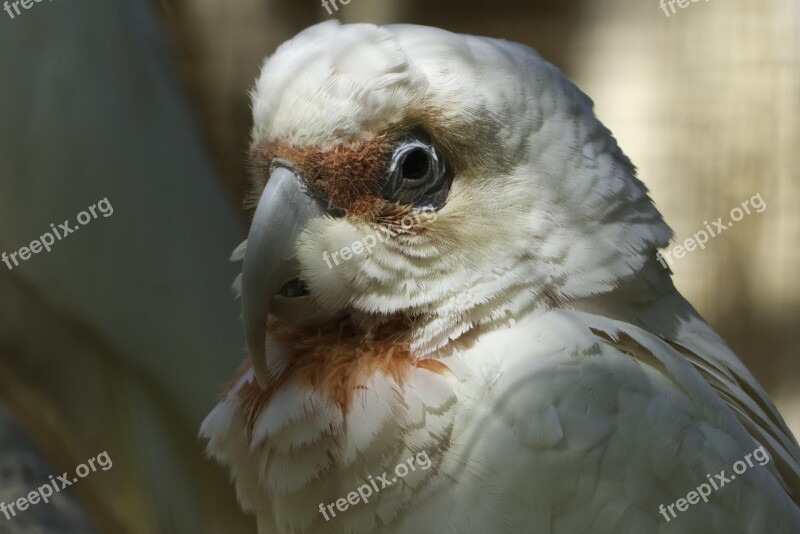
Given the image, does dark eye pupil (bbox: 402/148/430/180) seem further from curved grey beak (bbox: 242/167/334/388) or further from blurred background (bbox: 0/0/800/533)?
blurred background (bbox: 0/0/800/533)

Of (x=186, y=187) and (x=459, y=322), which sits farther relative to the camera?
(x=186, y=187)

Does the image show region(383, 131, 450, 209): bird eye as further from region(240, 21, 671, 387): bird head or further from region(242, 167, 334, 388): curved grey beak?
region(242, 167, 334, 388): curved grey beak

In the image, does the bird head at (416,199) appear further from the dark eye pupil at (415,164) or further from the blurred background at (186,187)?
the blurred background at (186,187)

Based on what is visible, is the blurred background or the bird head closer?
the bird head

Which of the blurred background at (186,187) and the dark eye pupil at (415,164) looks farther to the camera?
the blurred background at (186,187)

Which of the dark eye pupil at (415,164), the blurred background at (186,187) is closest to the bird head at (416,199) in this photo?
the dark eye pupil at (415,164)

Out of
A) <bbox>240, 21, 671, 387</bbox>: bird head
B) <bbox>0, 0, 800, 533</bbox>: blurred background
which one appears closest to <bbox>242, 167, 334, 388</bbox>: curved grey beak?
<bbox>240, 21, 671, 387</bbox>: bird head

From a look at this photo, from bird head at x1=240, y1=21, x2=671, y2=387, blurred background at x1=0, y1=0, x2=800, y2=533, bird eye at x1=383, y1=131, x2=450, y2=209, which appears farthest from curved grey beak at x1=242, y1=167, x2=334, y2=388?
blurred background at x1=0, y1=0, x2=800, y2=533

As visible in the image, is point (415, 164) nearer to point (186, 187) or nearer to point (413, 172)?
point (413, 172)

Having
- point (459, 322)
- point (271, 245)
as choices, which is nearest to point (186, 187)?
point (271, 245)
